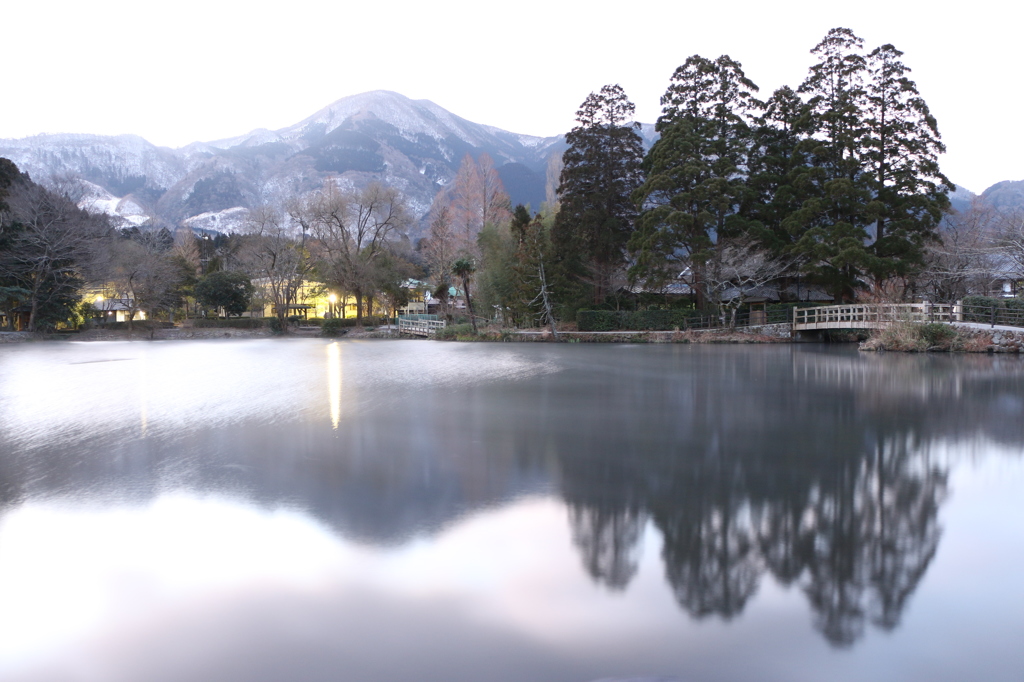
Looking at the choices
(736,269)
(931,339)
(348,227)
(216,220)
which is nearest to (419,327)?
(348,227)

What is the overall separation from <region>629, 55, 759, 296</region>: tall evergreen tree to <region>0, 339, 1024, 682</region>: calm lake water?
74.0 ft

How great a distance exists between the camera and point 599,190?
35.1 meters

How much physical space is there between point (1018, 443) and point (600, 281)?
28.7 meters

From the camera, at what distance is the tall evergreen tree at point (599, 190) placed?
34.9 m

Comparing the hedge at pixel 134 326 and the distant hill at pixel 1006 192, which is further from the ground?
the distant hill at pixel 1006 192

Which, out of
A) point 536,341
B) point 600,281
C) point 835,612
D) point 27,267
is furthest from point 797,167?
point 27,267

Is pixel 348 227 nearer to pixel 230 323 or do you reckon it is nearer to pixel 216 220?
pixel 230 323

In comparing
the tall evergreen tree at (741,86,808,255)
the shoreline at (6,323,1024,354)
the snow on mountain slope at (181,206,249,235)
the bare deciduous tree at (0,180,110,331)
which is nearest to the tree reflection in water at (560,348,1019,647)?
the shoreline at (6,323,1024,354)

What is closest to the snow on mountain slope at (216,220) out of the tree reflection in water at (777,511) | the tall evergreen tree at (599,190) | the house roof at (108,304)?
the house roof at (108,304)

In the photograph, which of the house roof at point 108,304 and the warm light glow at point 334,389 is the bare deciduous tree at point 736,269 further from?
the house roof at point 108,304

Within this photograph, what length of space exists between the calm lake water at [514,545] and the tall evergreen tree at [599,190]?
25772 millimetres

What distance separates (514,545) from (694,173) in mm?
30172

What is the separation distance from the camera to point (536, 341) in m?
33.5

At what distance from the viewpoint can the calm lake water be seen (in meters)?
3.12
